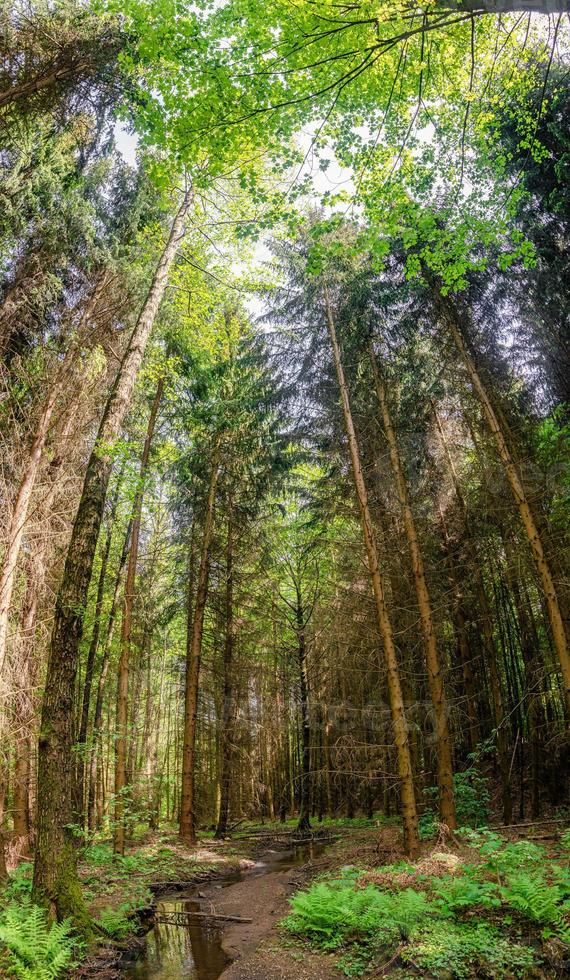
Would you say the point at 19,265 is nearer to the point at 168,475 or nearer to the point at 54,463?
the point at 54,463

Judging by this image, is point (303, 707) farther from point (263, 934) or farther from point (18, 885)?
point (18, 885)

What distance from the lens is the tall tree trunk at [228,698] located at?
1484cm

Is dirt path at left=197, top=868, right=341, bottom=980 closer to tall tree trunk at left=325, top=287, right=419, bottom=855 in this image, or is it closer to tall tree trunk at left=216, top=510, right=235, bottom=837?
tall tree trunk at left=325, top=287, right=419, bottom=855

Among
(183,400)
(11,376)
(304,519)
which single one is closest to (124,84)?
(11,376)

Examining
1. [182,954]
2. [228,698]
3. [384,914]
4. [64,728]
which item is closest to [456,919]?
[384,914]

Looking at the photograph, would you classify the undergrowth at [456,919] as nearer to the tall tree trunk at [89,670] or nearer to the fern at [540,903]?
the fern at [540,903]

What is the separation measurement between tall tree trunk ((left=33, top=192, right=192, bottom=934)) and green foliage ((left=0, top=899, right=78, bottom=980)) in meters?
0.24

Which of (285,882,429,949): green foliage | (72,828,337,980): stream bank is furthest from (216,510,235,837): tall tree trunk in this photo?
(285,882,429,949): green foliage

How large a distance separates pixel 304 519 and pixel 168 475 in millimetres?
4702

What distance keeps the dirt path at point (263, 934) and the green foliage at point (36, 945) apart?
1.53 metres

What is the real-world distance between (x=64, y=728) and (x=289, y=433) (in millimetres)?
8603

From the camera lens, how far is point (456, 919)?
4746 millimetres

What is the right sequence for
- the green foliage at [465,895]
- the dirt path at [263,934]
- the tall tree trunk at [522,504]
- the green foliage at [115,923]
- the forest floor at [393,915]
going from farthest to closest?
the tall tree trunk at [522,504] < the green foliage at [115,923] < the green foliage at [465,895] < the dirt path at [263,934] < the forest floor at [393,915]

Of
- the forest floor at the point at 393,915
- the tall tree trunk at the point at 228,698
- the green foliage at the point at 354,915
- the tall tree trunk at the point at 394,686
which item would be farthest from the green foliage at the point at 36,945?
the tall tree trunk at the point at 228,698
